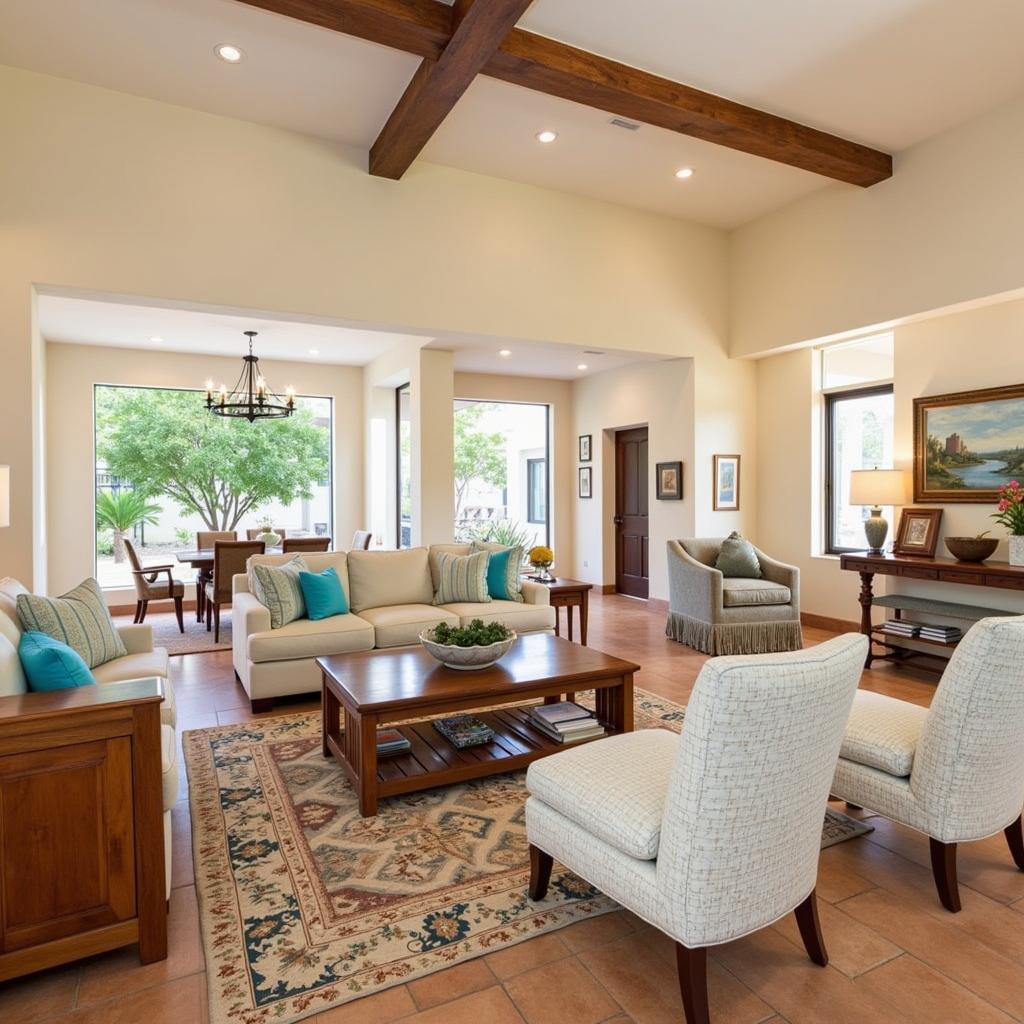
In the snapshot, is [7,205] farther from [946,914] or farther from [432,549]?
[946,914]

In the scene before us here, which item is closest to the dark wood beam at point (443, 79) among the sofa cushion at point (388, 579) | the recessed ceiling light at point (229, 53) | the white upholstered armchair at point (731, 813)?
the recessed ceiling light at point (229, 53)

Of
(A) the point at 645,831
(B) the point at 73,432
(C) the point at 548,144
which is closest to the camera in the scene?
(A) the point at 645,831

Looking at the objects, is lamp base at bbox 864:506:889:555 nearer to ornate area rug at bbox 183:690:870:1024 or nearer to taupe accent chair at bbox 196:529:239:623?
ornate area rug at bbox 183:690:870:1024

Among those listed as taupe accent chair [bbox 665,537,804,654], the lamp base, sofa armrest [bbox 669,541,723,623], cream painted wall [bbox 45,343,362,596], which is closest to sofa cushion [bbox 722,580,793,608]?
taupe accent chair [bbox 665,537,804,654]

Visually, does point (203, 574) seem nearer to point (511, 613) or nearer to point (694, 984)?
point (511, 613)

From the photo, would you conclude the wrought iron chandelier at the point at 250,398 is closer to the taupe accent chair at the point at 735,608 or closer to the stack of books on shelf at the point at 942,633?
the taupe accent chair at the point at 735,608

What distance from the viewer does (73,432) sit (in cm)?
744

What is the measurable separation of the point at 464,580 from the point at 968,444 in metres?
3.85

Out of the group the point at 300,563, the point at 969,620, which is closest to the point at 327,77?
the point at 300,563

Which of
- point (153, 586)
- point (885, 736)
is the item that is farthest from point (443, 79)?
point (153, 586)

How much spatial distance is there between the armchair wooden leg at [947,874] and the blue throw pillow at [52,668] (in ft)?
8.85

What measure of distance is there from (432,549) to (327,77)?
10.4ft

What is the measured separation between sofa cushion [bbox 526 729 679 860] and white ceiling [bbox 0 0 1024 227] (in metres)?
3.62

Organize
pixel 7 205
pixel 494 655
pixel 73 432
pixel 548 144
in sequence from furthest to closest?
pixel 73 432 < pixel 548 144 < pixel 7 205 < pixel 494 655
